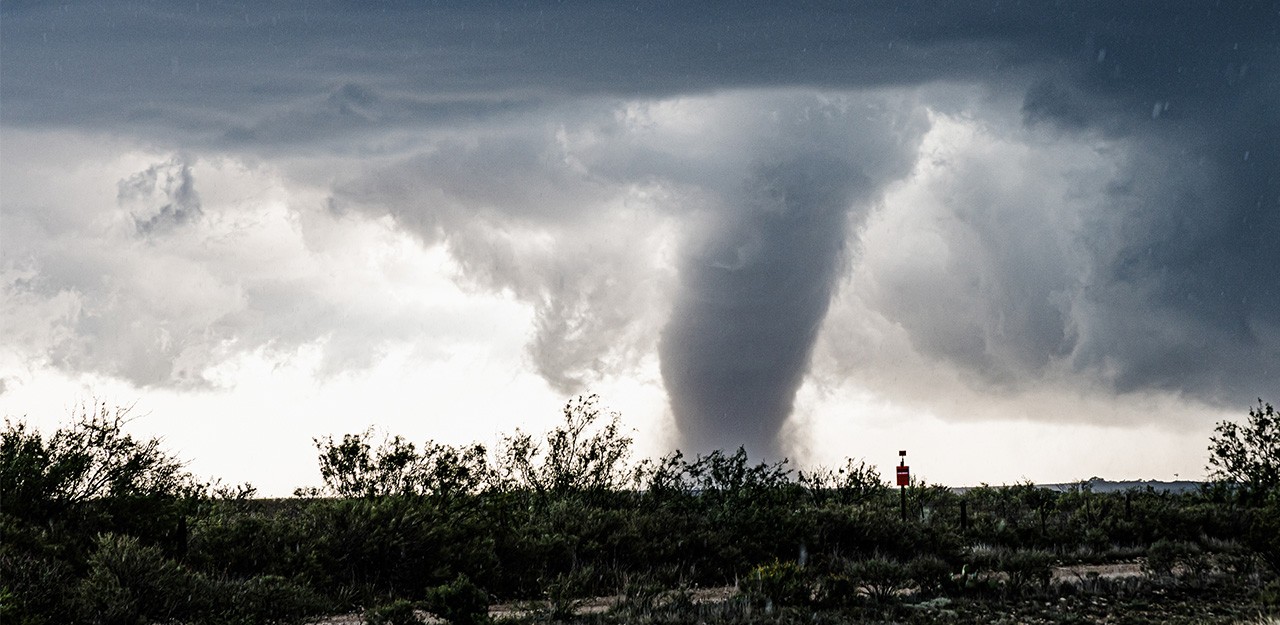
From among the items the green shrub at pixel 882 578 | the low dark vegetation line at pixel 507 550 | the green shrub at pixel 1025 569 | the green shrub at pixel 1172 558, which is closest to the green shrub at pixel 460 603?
the low dark vegetation line at pixel 507 550

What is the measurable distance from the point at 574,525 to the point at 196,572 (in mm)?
7837

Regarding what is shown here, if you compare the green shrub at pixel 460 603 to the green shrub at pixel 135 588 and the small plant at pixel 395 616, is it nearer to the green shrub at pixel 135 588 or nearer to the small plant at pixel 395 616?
the small plant at pixel 395 616

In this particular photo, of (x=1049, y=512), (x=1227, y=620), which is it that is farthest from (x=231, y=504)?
(x=1049, y=512)

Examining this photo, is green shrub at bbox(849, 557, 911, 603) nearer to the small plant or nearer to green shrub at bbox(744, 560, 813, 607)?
green shrub at bbox(744, 560, 813, 607)

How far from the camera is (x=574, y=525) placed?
2184cm

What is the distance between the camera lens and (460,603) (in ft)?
47.1

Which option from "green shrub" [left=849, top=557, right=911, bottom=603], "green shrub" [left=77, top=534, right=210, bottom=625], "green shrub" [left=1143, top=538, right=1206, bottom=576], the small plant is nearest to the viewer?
"green shrub" [left=77, top=534, right=210, bottom=625]

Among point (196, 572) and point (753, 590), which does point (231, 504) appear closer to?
point (196, 572)

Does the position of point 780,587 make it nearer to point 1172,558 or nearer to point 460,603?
point 460,603

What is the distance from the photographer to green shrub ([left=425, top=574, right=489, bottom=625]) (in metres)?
14.2

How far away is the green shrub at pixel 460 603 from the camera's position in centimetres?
1418

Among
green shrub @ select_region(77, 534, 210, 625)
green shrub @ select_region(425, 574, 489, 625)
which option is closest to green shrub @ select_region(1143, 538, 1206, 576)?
green shrub @ select_region(425, 574, 489, 625)

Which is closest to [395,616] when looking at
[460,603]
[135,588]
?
[460,603]

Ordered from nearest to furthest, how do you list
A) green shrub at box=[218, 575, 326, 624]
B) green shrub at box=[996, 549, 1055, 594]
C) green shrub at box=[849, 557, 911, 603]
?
green shrub at box=[218, 575, 326, 624]
green shrub at box=[849, 557, 911, 603]
green shrub at box=[996, 549, 1055, 594]
